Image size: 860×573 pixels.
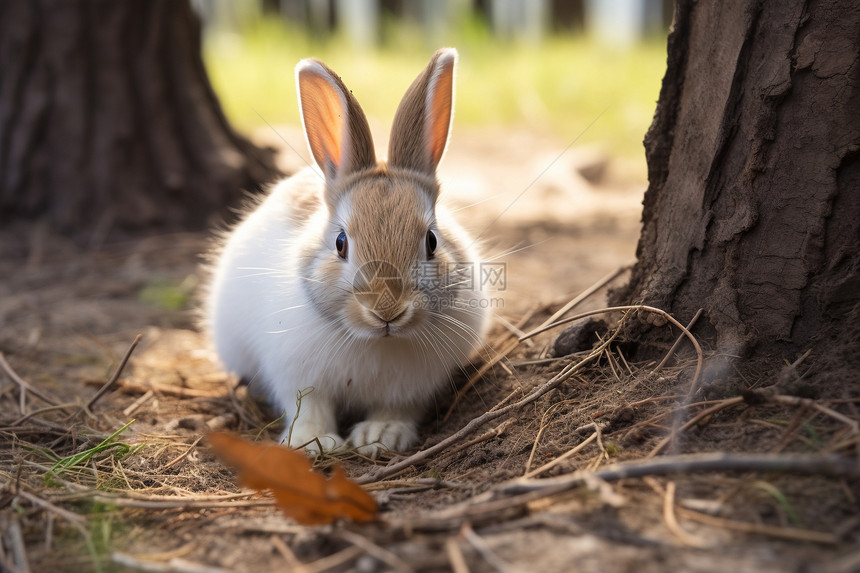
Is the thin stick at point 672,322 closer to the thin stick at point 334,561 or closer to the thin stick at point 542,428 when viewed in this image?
the thin stick at point 542,428

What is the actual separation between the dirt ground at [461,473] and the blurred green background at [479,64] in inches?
152

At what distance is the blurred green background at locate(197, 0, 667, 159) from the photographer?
9.05 meters

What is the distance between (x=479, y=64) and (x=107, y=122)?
21.9 ft

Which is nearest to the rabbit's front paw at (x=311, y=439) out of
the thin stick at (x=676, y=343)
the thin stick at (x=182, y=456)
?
the thin stick at (x=182, y=456)

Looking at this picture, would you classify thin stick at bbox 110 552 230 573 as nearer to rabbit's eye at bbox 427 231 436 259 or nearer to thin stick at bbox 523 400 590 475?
thin stick at bbox 523 400 590 475

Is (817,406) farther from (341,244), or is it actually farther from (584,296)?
(341,244)

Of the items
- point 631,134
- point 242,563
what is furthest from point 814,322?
point 631,134

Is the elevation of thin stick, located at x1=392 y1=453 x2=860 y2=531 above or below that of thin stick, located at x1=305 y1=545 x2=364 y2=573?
above

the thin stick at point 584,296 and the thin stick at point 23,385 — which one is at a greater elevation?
the thin stick at point 584,296

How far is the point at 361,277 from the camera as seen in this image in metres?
2.75

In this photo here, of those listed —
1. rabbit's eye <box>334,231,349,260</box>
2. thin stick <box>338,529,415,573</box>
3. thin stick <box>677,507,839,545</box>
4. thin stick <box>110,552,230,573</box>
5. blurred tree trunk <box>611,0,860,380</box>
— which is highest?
blurred tree trunk <box>611,0,860,380</box>

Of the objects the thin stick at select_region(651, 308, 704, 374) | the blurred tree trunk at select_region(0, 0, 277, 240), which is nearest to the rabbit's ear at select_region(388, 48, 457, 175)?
the thin stick at select_region(651, 308, 704, 374)

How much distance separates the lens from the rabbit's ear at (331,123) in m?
3.04

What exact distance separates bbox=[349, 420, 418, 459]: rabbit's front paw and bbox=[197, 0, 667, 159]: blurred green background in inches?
185
